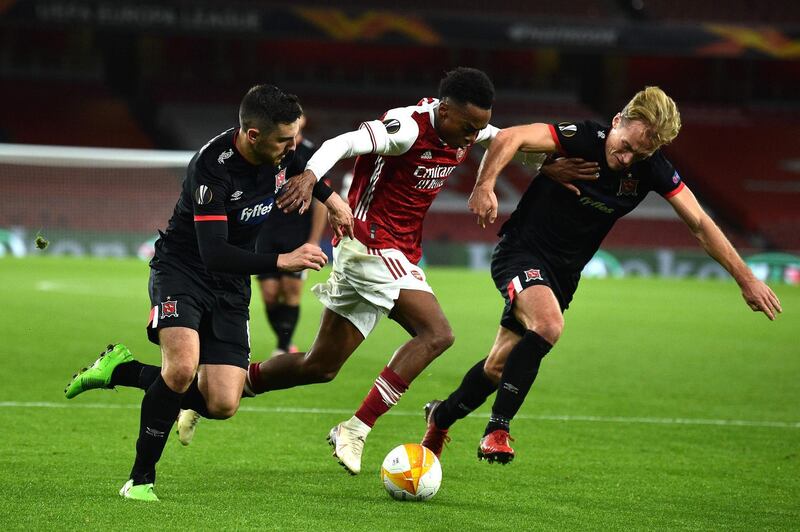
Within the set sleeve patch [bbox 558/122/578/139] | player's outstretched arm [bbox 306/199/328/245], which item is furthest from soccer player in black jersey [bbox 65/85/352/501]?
player's outstretched arm [bbox 306/199/328/245]

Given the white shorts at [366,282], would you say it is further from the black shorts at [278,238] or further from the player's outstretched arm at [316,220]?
the player's outstretched arm at [316,220]

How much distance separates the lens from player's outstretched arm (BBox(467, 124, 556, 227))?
17.6ft

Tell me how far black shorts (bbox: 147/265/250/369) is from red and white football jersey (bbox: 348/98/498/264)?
93cm

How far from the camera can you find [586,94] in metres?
36.8

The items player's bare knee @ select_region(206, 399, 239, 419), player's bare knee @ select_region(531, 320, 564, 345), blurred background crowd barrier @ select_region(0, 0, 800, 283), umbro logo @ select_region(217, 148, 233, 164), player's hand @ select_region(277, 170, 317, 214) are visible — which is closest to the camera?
umbro logo @ select_region(217, 148, 233, 164)

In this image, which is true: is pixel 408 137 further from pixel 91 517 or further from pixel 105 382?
pixel 91 517

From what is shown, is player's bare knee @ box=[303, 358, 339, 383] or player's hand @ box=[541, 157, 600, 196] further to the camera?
player's bare knee @ box=[303, 358, 339, 383]

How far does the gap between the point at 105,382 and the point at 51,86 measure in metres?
29.2

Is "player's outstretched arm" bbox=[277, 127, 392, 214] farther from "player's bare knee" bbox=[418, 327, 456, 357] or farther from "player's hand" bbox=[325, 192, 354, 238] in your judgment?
"player's bare knee" bbox=[418, 327, 456, 357]

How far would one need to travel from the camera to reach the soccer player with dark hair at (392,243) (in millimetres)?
5852

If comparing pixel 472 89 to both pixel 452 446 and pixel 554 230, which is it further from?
pixel 452 446

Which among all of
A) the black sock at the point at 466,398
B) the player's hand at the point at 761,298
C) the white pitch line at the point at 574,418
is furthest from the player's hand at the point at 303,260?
the white pitch line at the point at 574,418

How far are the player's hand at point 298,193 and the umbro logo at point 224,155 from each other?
368mm

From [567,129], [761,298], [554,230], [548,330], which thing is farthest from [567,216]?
[761,298]
